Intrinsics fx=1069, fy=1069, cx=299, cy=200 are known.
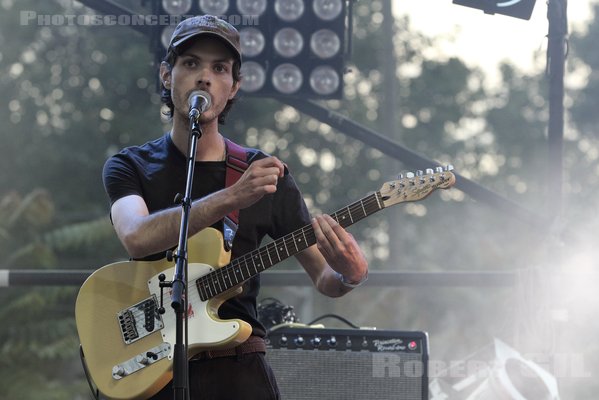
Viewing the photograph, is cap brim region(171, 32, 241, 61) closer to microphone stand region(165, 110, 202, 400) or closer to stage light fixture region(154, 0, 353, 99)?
microphone stand region(165, 110, 202, 400)

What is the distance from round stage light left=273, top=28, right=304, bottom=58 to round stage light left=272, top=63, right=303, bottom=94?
95 millimetres

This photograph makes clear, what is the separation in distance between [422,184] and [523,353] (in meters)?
2.39

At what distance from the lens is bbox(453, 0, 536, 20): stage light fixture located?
249 inches

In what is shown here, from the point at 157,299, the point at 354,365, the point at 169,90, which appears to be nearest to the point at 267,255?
the point at 157,299

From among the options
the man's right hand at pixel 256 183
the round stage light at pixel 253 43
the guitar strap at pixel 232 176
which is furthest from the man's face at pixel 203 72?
the round stage light at pixel 253 43

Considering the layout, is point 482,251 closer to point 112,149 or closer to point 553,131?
point 112,149

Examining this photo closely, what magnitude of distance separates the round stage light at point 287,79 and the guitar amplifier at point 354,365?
2.72 m

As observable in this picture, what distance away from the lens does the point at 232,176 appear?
11.3 ft

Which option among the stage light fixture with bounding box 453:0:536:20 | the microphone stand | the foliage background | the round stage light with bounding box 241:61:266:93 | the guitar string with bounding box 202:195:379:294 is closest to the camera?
the microphone stand

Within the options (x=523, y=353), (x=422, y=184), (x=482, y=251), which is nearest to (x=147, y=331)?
(x=422, y=184)

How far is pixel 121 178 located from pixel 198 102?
39cm

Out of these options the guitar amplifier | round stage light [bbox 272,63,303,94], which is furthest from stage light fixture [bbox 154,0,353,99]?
the guitar amplifier

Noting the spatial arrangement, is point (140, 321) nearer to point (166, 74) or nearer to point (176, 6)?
point (166, 74)

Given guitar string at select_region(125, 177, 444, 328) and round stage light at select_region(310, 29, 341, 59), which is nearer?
guitar string at select_region(125, 177, 444, 328)
